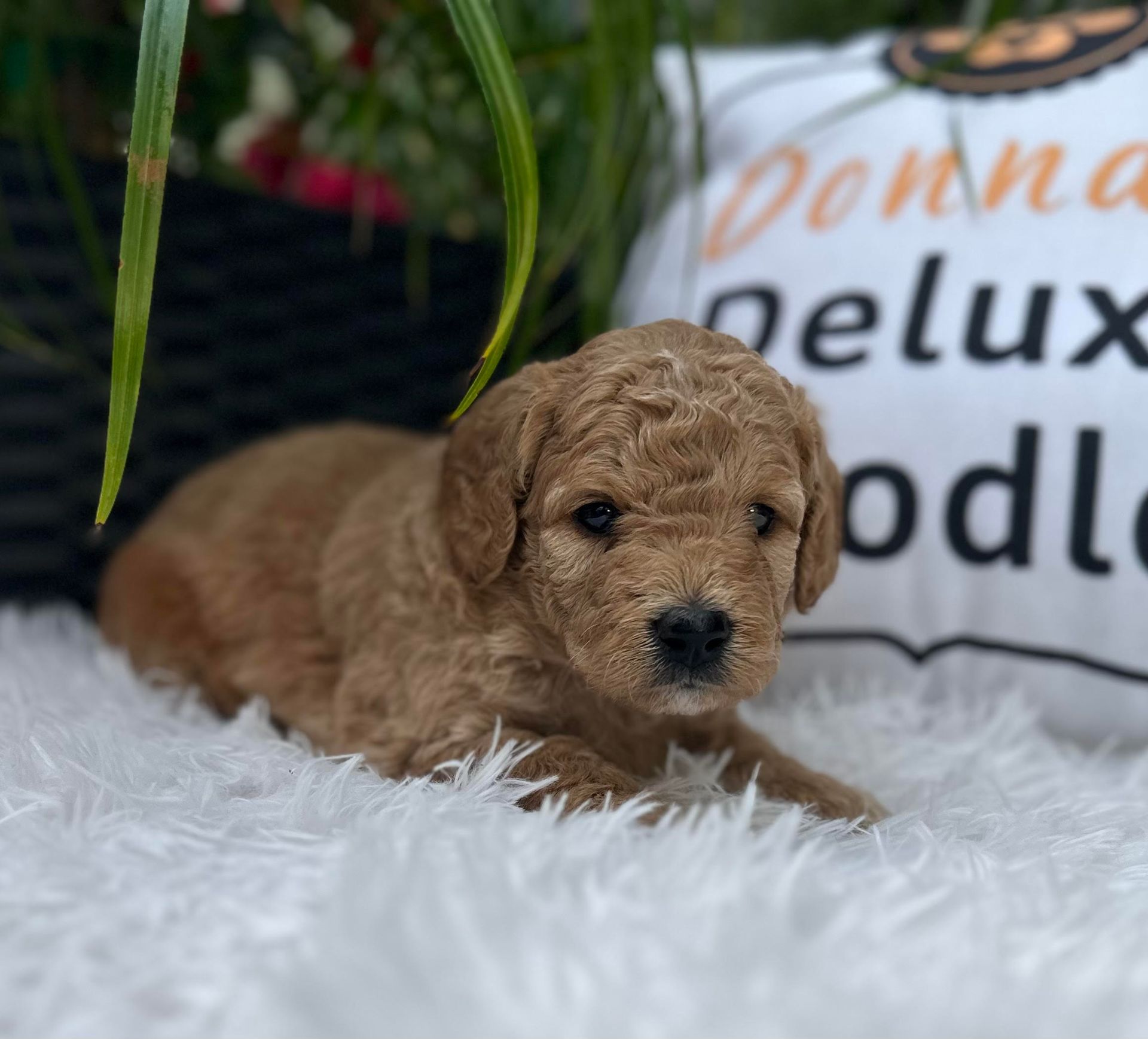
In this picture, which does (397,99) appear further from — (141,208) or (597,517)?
(597,517)

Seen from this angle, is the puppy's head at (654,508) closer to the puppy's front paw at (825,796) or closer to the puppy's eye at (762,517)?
the puppy's eye at (762,517)

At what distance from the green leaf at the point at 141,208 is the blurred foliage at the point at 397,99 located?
0.74 m

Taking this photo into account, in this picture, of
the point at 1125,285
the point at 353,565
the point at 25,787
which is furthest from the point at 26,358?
the point at 1125,285

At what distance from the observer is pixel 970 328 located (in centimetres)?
150

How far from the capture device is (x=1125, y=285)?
1.42 meters

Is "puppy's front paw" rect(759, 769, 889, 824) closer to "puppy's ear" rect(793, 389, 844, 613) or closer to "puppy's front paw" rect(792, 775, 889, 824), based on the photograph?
"puppy's front paw" rect(792, 775, 889, 824)

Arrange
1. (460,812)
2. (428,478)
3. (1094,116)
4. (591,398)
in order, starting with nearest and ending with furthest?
(460,812) < (591,398) < (428,478) < (1094,116)

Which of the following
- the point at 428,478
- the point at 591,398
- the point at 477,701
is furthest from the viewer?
the point at 428,478

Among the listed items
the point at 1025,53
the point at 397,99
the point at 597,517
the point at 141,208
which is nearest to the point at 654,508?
the point at 597,517

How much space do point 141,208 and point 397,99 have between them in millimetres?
1134

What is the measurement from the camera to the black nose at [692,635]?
3.06 ft

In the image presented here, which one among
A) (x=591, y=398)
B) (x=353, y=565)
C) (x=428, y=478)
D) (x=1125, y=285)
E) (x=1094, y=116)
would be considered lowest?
(x=353, y=565)

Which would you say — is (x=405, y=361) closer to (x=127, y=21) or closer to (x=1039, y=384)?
(x=127, y=21)

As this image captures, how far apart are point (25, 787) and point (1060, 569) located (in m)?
1.28
